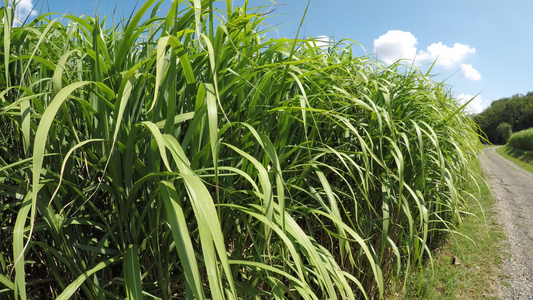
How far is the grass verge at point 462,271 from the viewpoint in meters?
2.30

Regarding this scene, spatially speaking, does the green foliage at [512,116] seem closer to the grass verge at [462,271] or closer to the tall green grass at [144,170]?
the grass verge at [462,271]

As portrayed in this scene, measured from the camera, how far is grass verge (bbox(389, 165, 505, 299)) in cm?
230

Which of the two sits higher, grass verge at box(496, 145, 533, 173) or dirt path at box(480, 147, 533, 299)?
grass verge at box(496, 145, 533, 173)

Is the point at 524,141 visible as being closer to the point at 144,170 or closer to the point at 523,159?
the point at 523,159

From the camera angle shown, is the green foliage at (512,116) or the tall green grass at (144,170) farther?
the green foliage at (512,116)

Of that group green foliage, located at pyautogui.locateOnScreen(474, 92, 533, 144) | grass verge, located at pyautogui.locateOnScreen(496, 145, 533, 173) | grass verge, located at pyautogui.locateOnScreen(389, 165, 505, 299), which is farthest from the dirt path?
green foliage, located at pyautogui.locateOnScreen(474, 92, 533, 144)

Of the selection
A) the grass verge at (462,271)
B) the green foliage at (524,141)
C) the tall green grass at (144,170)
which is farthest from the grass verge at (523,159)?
the tall green grass at (144,170)

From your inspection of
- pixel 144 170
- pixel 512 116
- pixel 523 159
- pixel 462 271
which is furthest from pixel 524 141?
pixel 144 170

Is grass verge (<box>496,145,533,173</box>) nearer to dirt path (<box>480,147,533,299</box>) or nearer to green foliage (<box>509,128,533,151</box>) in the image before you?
green foliage (<box>509,128,533,151</box>)

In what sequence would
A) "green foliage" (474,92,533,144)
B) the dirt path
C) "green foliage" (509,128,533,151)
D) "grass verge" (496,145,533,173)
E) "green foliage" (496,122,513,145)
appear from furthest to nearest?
"green foliage" (474,92,533,144) < "green foliage" (496,122,513,145) < "green foliage" (509,128,533,151) < "grass verge" (496,145,533,173) < the dirt path

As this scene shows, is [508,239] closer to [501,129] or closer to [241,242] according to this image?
[241,242]

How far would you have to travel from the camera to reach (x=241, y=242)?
1.00m

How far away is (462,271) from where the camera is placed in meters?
2.88

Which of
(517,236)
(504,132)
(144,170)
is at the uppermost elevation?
(504,132)
